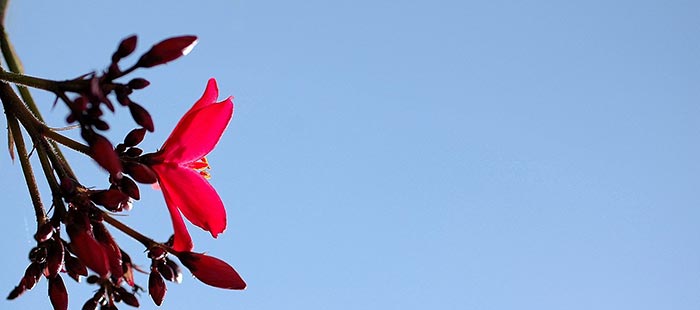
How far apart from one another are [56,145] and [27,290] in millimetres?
123

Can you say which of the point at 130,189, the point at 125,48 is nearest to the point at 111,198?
the point at 130,189

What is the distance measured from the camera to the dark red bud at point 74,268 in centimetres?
74

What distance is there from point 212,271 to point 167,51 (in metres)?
0.20

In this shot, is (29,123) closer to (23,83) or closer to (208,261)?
(23,83)

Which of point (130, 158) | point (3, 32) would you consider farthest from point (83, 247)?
point (3, 32)

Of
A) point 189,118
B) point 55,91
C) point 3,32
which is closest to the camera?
point 55,91

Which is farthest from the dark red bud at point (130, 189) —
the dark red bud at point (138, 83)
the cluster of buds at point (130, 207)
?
the dark red bud at point (138, 83)

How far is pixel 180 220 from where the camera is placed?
0.74 meters

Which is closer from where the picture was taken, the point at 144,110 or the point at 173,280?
the point at 144,110

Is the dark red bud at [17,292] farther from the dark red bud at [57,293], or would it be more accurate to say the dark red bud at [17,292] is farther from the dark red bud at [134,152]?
the dark red bud at [134,152]

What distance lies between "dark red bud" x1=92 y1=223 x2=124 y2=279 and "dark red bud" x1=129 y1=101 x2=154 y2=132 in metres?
0.11

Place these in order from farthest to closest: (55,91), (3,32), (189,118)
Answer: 1. (3,32)
2. (189,118)
3. (55,91)

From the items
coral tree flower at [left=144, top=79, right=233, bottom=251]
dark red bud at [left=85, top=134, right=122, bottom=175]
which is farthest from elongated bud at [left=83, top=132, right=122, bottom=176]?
coral tree flower at [left=144, top=79, right=233, bottom=251]

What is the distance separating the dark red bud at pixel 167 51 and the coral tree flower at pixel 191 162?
0.09m
